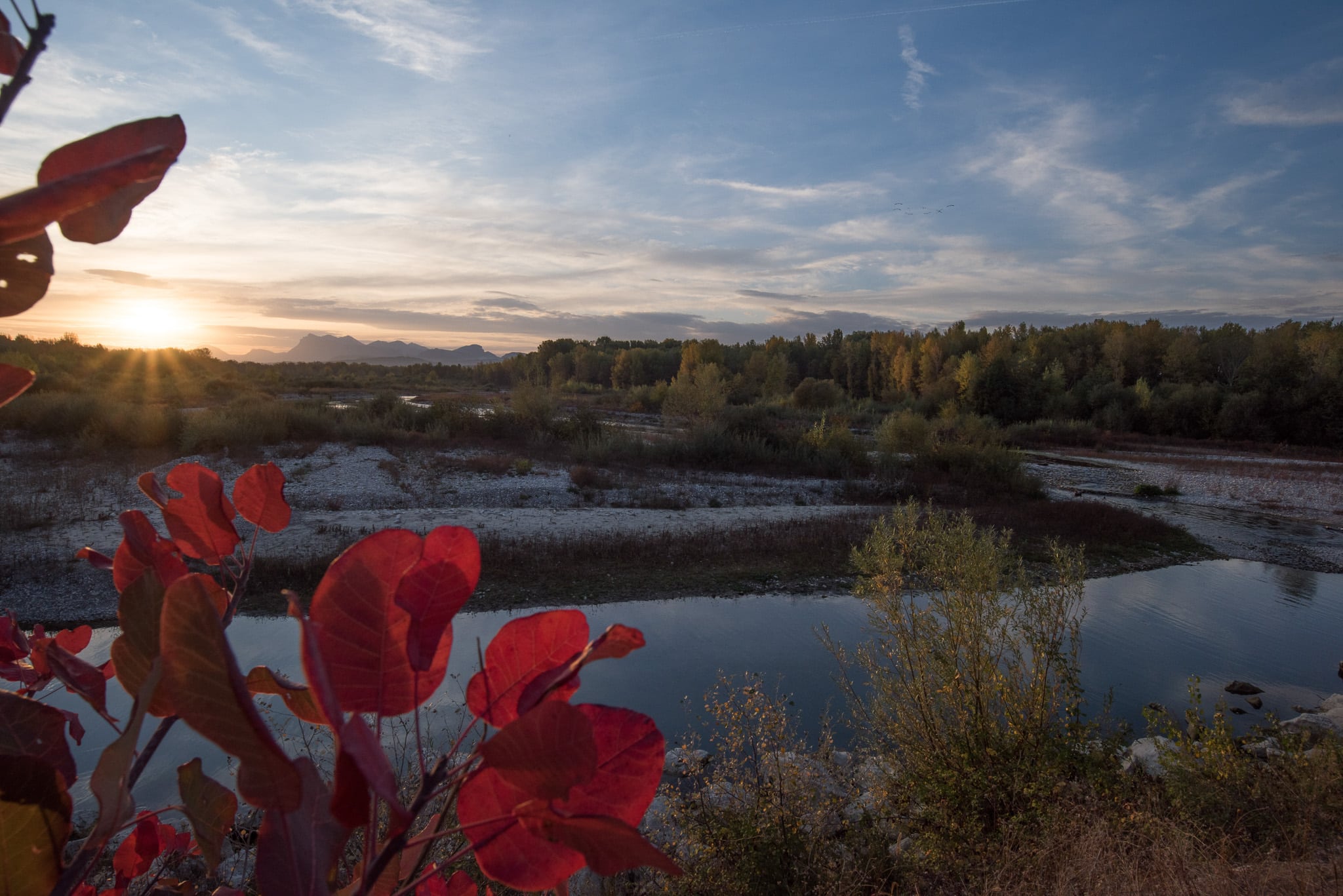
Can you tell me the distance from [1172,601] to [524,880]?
12.3m

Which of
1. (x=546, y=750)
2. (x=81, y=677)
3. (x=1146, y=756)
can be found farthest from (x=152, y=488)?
(x=1146, y=756)

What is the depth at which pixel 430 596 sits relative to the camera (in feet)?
1.33

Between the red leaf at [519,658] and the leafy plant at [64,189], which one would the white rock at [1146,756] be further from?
the leafy plant at [64,189]

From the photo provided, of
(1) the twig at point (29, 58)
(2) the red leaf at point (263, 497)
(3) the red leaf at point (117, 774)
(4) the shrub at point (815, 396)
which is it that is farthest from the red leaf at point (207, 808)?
(4) the shrub at point (815, 396)

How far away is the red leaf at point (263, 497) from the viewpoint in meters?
0.70

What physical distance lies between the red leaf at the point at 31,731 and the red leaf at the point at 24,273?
223 mm

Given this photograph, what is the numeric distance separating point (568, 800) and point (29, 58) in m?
0.61

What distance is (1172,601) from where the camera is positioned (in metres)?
9.95

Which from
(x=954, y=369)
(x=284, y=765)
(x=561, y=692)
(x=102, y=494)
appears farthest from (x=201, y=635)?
(x=954, y=369)

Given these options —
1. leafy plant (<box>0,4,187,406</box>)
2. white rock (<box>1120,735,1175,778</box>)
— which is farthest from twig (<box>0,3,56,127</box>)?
white rock (<box>1120,735,1175,778</box>)

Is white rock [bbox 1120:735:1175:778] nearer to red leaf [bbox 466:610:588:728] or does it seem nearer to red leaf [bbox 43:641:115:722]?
red leaf [bbox 466:610:588:728]

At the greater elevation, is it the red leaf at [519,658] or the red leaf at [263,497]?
the red leaf at [263,497]

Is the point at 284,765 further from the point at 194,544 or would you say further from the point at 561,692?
the point at 194,544

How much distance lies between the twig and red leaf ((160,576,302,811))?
361 mm
